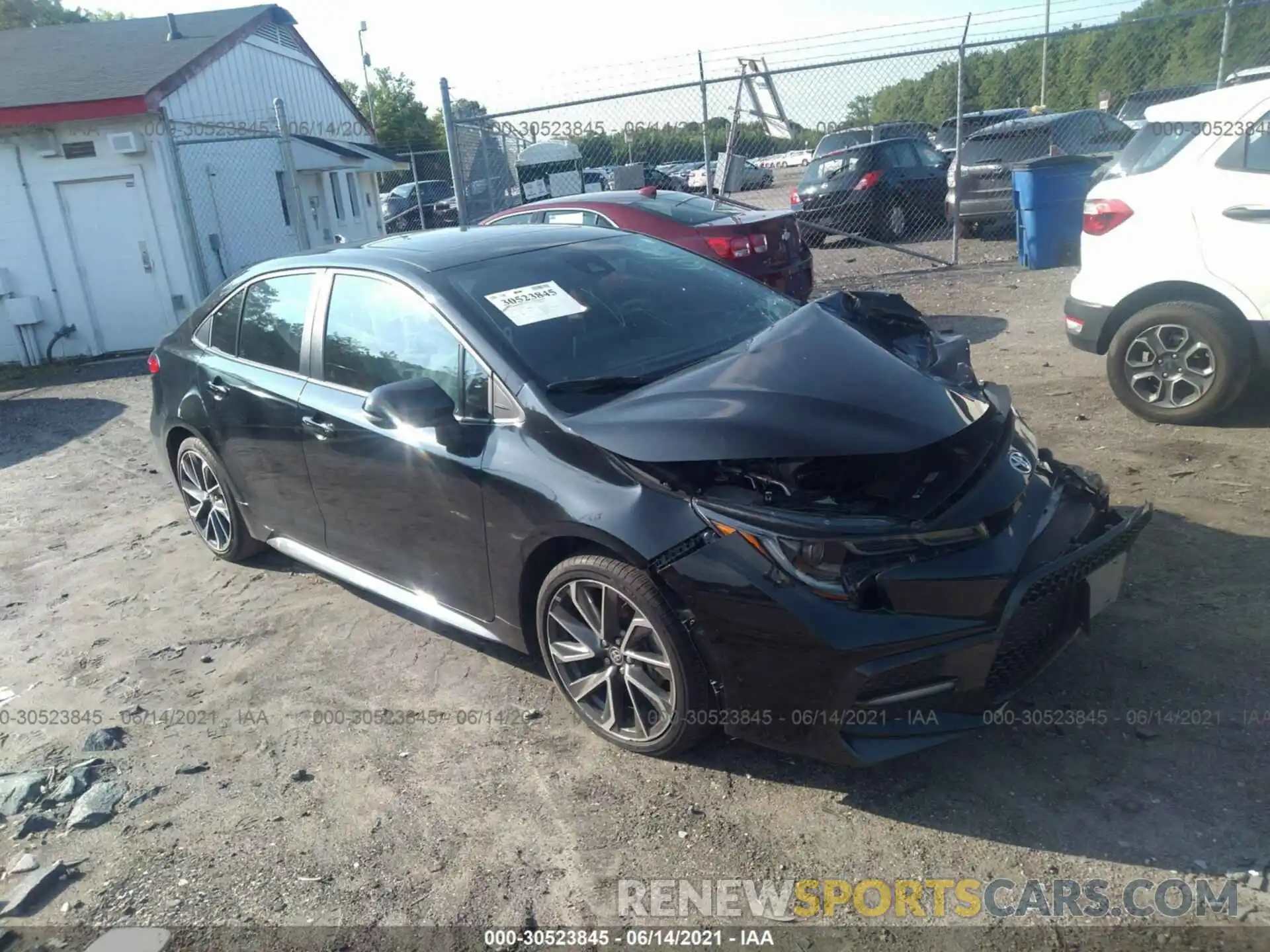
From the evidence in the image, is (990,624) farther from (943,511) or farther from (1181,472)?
(1181,472)

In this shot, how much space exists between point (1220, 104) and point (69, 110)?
1284cm

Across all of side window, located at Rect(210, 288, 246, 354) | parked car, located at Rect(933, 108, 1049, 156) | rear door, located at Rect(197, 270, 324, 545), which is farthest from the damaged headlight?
parked car, located at Rect(933, 108, 1049, 156)

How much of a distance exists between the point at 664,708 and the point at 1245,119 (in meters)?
4.55

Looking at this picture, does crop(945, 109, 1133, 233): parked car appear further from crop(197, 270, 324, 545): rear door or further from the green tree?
the green tree

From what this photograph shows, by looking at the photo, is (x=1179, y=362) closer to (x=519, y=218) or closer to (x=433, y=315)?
(x=433, y=315)

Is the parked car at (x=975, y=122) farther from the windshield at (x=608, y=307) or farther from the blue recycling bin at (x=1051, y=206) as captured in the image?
the windshield at (x=608, y=307)

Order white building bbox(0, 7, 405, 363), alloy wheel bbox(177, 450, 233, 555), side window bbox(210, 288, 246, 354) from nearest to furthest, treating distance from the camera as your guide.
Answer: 1. side window bbox(210, 288, 246, 354)
2. alloy wheel bbox(177, 450, 233, 555)
3. white building bbox(0, 7, 405, 363)

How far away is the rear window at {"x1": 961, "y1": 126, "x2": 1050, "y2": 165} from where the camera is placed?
1325 centimetres

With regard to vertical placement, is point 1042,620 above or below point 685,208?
below

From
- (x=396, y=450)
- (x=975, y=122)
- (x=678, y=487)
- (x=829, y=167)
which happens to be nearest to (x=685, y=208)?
(x=396, y=450)

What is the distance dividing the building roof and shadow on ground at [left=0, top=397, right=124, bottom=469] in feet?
14.8

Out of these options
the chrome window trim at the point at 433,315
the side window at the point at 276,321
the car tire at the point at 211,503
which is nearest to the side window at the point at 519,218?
the car tire at the point at 211,503

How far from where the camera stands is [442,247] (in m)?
4.09

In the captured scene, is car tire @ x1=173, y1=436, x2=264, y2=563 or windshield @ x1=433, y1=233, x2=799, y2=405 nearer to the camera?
windshield @ x1=433, y1=233, x2=799, y2=405
